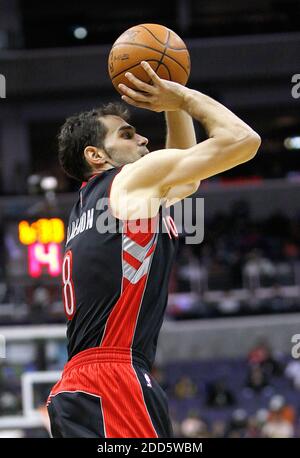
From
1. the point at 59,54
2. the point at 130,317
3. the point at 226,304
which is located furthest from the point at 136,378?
the point at 59,54

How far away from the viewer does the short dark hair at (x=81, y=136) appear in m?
3.92

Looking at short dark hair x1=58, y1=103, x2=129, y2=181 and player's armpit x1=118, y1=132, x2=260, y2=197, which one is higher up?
short dark hair x1=58, y1=103, x2=129, y2=181

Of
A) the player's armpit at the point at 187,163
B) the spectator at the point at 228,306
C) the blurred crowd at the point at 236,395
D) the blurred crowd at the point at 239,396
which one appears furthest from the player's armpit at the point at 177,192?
the spectator at the point at 228,306

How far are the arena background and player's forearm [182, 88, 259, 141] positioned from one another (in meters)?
8.53

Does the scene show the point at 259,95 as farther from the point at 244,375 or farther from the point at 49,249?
the point at 49,249

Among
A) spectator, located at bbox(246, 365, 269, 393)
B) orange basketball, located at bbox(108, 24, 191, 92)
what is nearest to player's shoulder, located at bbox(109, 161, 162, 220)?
orange basketball, located at bbox(108, 24, 191, 92)

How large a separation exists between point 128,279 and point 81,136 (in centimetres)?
72

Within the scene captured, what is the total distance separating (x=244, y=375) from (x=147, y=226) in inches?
509

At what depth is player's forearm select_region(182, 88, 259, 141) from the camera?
3537 millimetres

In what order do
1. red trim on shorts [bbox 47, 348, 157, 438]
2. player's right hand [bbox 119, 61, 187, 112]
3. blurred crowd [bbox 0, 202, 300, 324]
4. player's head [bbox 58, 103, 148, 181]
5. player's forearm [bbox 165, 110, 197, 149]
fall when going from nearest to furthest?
red trim on shorts [bbox 47, 348, 157, 438], player's right hand [bbox 119, 61, 187, 112], player's head [bbox 58, 103, 148, 181], player's forearm [bbox 165, 110, 197, 149], blurred crowd [bbox 0, 202, 300, 324]

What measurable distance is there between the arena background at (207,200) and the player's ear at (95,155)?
822 cm

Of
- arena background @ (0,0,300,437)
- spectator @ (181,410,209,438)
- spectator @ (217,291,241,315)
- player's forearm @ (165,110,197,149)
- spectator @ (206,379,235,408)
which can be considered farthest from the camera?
spectator @ (217,291,241,315)

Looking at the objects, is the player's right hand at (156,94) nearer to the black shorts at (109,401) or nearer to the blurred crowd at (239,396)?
the black shorts at (109,401)

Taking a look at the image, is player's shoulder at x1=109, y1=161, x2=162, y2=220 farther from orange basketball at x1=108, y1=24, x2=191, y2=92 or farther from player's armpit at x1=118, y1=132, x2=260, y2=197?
orange basketball at x1=108, y1=24, x2=191, y2=92
